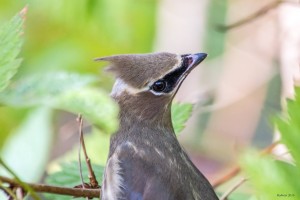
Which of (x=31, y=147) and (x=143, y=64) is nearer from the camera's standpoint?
(x=143, y=64)

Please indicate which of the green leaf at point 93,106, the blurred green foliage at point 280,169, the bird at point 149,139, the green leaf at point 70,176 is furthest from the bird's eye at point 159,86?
the blurred green foliage at point 280,169

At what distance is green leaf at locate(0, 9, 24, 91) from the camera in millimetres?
1262

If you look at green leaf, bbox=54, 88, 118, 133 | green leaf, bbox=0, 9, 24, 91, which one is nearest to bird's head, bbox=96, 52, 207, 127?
green leaf, bbox=0, 9, 24, 91

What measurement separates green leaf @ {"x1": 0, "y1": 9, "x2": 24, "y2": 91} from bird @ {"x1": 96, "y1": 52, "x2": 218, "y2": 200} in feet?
1.79

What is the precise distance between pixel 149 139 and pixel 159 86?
16cm

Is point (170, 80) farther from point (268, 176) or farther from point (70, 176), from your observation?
point (268, 176)

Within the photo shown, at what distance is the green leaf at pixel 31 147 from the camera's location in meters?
2.53

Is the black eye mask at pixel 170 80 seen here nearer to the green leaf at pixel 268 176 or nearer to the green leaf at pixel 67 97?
the green leaf at pixel 67 97

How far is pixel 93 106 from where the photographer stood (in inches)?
40.6

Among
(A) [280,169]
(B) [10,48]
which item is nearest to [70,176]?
(B) [10,48]

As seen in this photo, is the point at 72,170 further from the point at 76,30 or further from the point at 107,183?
the point at 76,30

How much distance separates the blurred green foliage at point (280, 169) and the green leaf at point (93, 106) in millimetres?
240

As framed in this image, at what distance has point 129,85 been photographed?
87.4 inches

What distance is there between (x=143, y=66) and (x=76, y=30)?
1.87m
